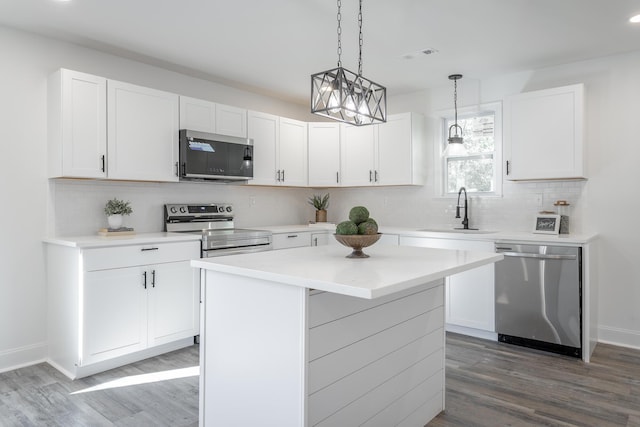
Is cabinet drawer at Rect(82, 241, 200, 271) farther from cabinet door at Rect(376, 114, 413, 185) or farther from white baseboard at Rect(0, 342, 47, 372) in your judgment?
cabinet door at Rect(376, 114, 413, 185)

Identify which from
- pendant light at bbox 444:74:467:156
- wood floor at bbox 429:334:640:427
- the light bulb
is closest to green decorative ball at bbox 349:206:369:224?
the light bulb

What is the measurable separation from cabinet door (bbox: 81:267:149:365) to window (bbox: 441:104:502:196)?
10.8ft

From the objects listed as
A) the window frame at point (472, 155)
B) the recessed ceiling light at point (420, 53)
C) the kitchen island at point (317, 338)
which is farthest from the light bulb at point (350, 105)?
the window frame at point (472, 155)

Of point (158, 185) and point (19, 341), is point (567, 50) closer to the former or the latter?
point (158, 185)

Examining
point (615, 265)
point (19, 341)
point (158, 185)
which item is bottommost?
point (19, 341)

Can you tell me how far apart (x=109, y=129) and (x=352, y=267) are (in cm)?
250

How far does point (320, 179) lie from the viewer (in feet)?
16.7

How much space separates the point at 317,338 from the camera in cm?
168

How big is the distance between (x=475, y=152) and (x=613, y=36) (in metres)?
1.57

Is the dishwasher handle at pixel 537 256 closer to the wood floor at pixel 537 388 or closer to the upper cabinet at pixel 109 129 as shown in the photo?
the wood floor at pixel 537 388

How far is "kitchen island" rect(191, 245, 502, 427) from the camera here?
5.38 feet

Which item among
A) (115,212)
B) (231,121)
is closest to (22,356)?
(115,212)

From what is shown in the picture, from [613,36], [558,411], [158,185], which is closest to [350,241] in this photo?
[558,411]

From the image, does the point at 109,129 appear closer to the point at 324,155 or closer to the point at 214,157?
the point at 214,157
